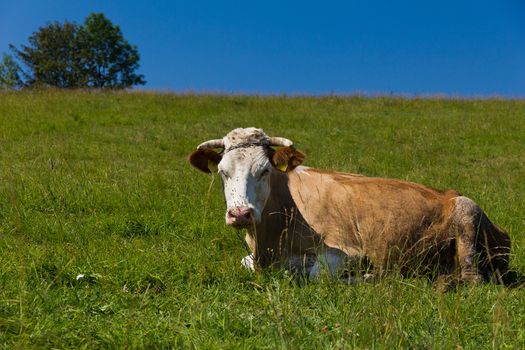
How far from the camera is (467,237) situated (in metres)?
6.43

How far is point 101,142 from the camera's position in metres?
16.3

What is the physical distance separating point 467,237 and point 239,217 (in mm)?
2568

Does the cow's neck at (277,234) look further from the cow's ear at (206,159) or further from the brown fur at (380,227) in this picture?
the cow's ear at (206,159)

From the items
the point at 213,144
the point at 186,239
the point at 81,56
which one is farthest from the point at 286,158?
the point at 81,56

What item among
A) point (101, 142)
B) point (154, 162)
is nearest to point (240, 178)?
point (154, 162)

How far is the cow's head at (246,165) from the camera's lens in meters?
5.51

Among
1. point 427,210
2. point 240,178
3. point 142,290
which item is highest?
point 240,178

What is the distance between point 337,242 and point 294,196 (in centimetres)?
Result: 75

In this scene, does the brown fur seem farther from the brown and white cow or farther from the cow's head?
the cow's head

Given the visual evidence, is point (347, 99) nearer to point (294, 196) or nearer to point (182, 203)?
point (182, 203)

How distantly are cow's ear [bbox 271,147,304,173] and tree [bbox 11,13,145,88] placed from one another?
174ft

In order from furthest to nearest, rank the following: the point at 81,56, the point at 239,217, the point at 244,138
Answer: the point at 81,56 → the point at 244,138 → the point at 239,217

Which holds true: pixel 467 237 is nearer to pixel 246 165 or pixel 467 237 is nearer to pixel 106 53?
pixel 246 165

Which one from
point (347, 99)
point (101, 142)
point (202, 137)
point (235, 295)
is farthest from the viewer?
point (347, 99)
